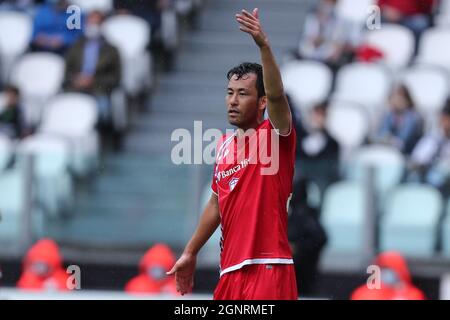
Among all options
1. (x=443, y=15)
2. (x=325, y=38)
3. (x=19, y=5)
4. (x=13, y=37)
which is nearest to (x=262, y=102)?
(x=325, y=38)

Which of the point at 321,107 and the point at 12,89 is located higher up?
the point at 12,89

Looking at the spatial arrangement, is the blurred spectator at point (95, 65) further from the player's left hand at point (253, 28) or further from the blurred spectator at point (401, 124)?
the player's left hand at point (253, 28)

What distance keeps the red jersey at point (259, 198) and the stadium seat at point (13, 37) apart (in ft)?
21.0

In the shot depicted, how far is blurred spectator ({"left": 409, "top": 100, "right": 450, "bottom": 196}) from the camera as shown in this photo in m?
9.90

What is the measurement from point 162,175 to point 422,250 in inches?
85.3

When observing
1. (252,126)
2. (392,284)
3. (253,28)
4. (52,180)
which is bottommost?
(392,284)

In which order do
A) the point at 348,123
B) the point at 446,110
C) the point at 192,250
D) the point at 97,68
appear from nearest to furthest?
the point at 192,250
the point at 446,110
the point at 348,123
the point at 97,68

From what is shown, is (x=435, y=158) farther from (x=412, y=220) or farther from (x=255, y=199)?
(x=255, y=199)

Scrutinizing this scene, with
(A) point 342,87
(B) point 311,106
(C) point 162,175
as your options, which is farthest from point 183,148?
(A) point 342,87

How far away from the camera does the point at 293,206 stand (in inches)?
374

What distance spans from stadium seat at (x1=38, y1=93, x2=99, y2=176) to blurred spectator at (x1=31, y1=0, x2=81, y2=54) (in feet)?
2.26

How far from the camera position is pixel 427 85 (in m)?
11.1

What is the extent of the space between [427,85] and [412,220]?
5.58 ft
